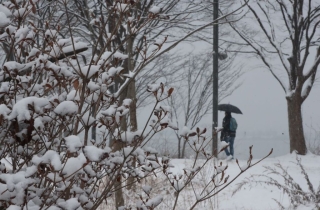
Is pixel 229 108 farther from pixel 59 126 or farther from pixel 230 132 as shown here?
pixel 59 126

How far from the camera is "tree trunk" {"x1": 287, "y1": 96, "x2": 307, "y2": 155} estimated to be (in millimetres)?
13828

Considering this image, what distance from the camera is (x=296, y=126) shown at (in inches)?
549

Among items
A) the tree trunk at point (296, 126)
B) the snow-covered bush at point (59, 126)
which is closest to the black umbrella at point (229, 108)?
the tree trunk at point (296, 126)

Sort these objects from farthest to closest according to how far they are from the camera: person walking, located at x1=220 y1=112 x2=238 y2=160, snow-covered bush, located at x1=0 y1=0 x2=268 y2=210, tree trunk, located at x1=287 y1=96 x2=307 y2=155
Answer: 1. tree trunk, located at x1=287 y1=96 x2=307 y2=155
2. person walking, located at x1=220 y1=112 x2=238 y2=160
3. snow-covered bush, located at x1=0 y1=0 x2=268 y2=210

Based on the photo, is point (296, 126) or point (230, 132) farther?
point (296, 126)

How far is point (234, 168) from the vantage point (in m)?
9.70

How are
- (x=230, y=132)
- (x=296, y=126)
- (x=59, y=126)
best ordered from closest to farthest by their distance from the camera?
1. (x=59, y=126)
2. (x=230, y=132)
3. (x=296, y=126)

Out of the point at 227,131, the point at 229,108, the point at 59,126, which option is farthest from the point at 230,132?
the point at 59,126

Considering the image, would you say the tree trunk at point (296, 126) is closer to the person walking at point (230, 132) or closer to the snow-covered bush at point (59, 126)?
the person walking at point (230, 132)

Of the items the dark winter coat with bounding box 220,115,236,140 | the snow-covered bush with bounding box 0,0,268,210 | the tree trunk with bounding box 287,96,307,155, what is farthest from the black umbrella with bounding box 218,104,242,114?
the snow-covered bush with bounding box 0,0,268,210

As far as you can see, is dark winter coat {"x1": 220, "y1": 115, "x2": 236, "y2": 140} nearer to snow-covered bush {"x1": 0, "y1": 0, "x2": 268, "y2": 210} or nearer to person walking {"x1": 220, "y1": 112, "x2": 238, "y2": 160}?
person walking {"x1": 220, "y1": 112, "x2": 238, "y2": 160}

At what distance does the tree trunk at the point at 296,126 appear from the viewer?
1383 cm

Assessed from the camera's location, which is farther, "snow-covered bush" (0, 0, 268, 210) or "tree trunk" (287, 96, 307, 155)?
"tree trunk" (287, 96, 307, 155)

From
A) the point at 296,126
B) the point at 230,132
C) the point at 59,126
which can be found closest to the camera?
the point at 59,126
